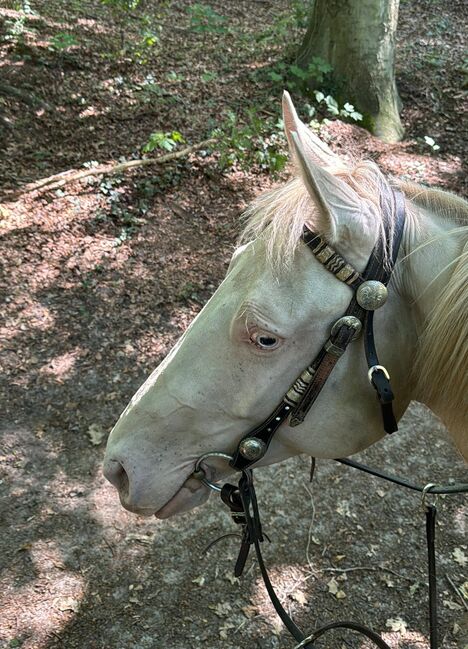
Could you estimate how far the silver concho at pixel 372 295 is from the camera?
1513mm

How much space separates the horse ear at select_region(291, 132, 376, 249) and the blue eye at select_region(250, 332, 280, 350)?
321 mm

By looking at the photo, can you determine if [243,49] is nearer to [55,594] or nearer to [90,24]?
[90,24]

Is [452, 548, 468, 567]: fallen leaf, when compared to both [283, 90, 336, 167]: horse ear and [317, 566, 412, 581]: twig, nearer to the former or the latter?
[317, 566, 412, 581]: twig

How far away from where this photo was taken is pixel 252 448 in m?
1.71

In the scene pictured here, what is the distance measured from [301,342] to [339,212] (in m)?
0.38

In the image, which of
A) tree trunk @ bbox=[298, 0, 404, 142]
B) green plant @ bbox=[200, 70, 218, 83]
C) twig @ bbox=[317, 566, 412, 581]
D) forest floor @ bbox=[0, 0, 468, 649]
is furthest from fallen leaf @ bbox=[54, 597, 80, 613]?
green plant @ bbox=[200, 70, 218, 83]

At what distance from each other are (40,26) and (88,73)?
56.5 inches

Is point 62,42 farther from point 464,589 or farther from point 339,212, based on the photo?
point 464,589

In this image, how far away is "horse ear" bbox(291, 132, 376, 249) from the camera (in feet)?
4.64

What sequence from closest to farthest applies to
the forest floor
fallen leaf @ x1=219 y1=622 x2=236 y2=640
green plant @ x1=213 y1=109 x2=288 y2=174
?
fallen leaf @ x1=219 y1=622 x2=236 y2=640 → the forest floor → green plant @ x1=213 y1=109 x2=288 y2=174

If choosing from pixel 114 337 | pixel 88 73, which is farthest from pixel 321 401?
pixel 88 73

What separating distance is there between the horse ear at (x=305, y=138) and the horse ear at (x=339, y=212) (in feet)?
0.65

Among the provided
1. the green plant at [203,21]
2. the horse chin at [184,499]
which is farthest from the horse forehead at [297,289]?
the green plant at [203,21]

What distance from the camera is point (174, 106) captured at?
6.66 m
